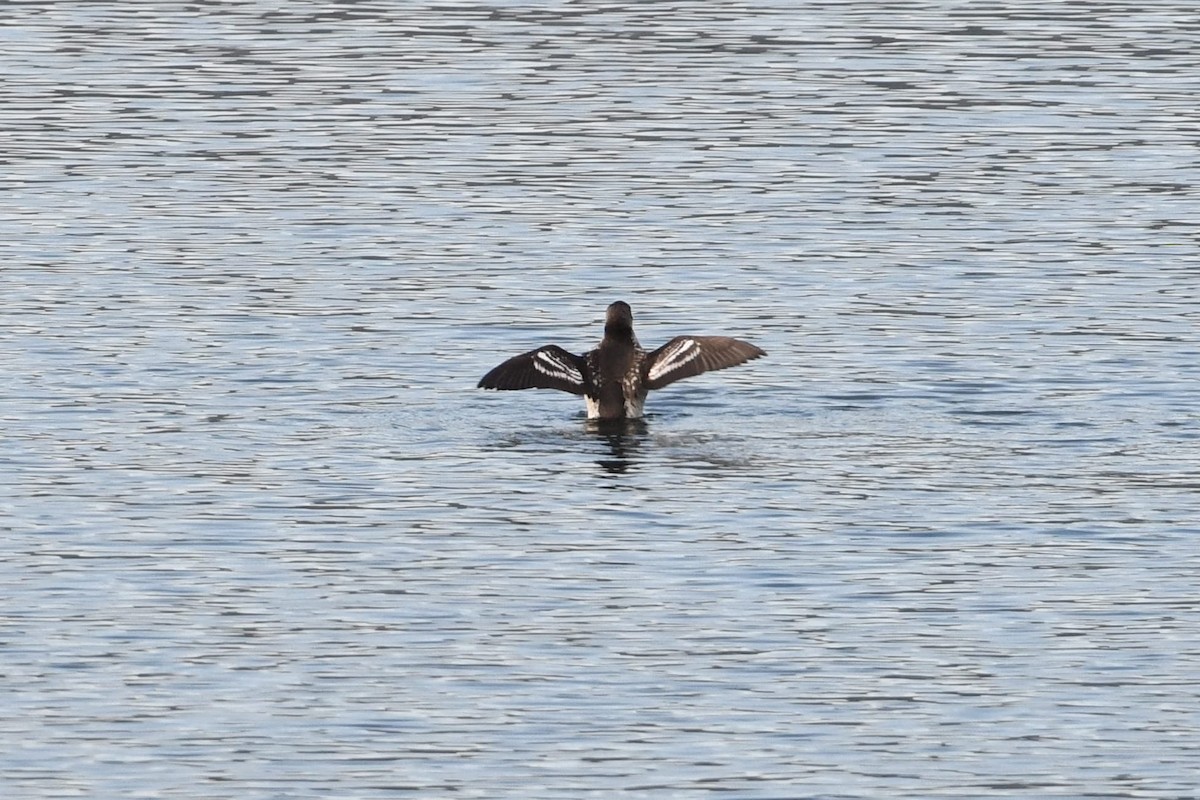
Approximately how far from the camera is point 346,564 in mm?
18031

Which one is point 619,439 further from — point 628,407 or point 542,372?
point 542,372

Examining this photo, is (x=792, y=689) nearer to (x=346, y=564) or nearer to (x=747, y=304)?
(x=346, y=564)

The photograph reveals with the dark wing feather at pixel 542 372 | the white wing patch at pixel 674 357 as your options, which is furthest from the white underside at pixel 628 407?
the white wing patch at pixel 674 357

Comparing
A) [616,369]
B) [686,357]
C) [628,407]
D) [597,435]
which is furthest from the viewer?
[686,357]

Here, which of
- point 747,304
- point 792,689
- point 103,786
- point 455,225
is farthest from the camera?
point 455,225

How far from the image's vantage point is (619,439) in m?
22.5

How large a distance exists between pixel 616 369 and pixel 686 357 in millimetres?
652

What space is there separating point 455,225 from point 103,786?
60.1ft

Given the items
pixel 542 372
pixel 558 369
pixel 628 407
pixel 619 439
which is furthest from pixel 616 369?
pixel 619 439

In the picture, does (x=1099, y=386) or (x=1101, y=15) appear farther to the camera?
(x=1101, y=15)

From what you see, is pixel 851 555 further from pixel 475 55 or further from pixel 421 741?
pixel 475 55

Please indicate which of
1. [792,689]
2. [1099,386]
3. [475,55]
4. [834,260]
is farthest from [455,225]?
[792,689]

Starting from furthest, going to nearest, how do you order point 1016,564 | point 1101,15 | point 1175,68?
point 1101,15 < point 1175,68 < point 1016,564

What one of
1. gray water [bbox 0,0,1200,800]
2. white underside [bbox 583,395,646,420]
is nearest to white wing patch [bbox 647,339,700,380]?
white underside [bbox 583,395,646,420]
